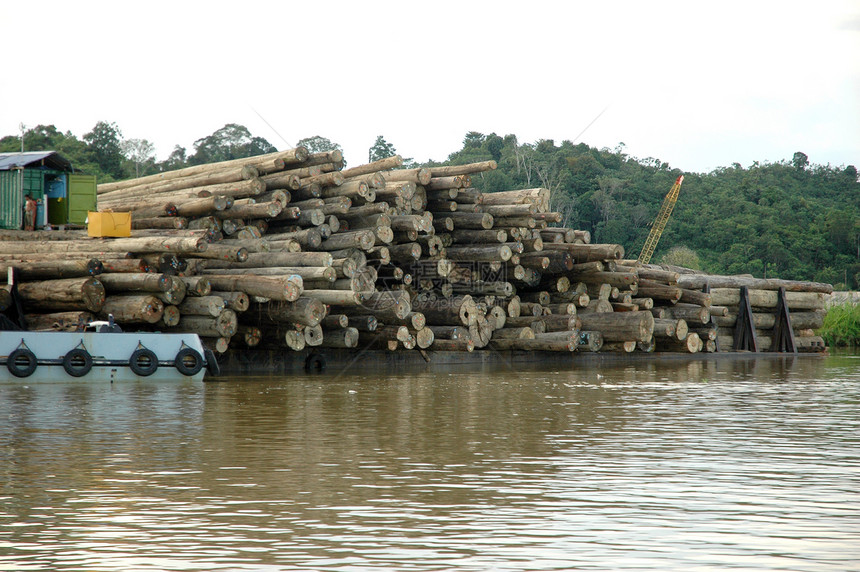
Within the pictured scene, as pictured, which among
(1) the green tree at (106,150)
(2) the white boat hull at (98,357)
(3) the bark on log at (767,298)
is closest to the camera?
(2) the white boat hull at (98,357)

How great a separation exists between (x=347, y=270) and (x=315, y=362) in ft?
9.65

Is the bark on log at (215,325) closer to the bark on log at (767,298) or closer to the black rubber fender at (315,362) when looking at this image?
the black rubber fender at (315,362)

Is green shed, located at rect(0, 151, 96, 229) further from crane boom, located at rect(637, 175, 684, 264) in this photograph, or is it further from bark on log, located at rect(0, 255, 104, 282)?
crane boom, located at rect(637, 175, 684, 264)

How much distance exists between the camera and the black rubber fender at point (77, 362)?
60.4 feet

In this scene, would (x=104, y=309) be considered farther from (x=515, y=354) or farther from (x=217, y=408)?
(x=515, y=354)

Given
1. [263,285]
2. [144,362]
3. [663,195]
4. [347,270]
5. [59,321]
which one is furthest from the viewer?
[663,195]

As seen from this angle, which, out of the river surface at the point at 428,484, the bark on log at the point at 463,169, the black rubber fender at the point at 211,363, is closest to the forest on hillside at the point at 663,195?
the bark on log at the point at 463,169

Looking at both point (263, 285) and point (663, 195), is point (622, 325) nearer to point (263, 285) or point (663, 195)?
point (263, 285)

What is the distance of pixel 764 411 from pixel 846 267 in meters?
53.5

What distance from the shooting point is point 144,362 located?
1903cm

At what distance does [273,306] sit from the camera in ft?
72.2

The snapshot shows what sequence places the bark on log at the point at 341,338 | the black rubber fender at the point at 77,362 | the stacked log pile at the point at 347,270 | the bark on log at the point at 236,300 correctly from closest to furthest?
the black rubber fender at the point at 77,362 < the stacked log pile at the point at 347,270 < the bark on log at the point at 236,300 < the bark on log at the point at 341,338

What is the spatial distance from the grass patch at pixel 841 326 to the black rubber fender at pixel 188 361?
3074cm

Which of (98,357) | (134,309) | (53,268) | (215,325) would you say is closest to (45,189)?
(53,268)
